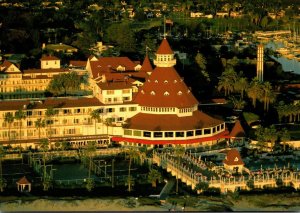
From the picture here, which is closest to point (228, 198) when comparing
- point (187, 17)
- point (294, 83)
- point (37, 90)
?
point (37, 90)

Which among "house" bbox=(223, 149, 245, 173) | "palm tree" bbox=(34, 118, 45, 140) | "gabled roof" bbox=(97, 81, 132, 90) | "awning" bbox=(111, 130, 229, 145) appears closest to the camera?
"house" bbox=(223, 149, 245, 173)

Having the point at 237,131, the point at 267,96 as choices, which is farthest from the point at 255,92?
the point at 237,131

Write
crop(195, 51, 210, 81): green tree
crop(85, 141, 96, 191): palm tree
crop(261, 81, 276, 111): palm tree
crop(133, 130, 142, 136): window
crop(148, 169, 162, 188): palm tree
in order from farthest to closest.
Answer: crop(195, 51, 210, 81): green tree
crop(261, 81, 276, 111): palm tree
crop(133, 130, 142, 136): window
crop(85, 141, 96, 191): palm tree
crop(148, 169, 162, 188): palm tree

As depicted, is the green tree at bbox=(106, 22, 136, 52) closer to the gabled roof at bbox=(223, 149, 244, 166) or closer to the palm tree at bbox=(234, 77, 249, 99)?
the palm tree at bbox=(234, 77, 249, 99)

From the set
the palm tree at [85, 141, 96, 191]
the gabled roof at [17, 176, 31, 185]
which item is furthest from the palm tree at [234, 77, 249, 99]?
the gabled roof at [17, 176, 31, 185]

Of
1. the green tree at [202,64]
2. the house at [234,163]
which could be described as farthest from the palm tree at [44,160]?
the green tree at [202,64]

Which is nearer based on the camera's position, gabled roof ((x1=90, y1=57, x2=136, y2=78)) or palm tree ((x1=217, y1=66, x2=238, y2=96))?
gabled roof ((x1=90, y1=57, x2=136, y2=78))

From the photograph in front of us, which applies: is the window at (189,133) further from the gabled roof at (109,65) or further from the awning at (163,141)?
the gabled roof at (109,65)

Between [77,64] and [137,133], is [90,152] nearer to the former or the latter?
[137,133]
